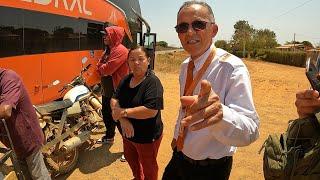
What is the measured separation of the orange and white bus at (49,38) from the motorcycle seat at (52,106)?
6.34 feet

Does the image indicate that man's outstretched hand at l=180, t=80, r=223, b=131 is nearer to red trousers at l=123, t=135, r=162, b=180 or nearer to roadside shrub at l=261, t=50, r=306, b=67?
red trousers at l=123, t=135, r=162, b=180

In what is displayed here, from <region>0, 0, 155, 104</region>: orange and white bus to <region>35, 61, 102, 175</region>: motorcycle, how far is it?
1544mm

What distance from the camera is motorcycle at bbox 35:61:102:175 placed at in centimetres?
468

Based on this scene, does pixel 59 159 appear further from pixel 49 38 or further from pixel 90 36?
pixel 90 36

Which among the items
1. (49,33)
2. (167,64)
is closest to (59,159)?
(49,33)

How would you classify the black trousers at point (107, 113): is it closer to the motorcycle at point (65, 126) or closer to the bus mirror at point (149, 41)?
the motorcycle at point (65, 126)

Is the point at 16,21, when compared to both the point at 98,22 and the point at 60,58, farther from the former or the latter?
the point at 98,22

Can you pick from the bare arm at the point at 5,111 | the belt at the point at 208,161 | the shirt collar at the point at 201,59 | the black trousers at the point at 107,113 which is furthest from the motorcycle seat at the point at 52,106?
the shirt collar at the point at 201,59

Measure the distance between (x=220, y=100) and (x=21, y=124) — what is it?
2.11 m

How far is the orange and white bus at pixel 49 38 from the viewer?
258 inches

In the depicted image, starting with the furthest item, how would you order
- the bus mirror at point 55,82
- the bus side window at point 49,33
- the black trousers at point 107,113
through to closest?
the bus mirror at point 55,82
the bus side window at point 49,33
the black trousers at point 107,113

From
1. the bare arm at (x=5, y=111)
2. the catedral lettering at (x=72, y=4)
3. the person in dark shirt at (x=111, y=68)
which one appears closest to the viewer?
the bare arm at (x=5, y=111)

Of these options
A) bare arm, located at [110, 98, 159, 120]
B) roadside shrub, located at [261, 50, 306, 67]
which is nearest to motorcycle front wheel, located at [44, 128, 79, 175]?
bare arm, located at [110, 98, 159, 120]

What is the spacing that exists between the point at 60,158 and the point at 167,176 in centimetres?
281
